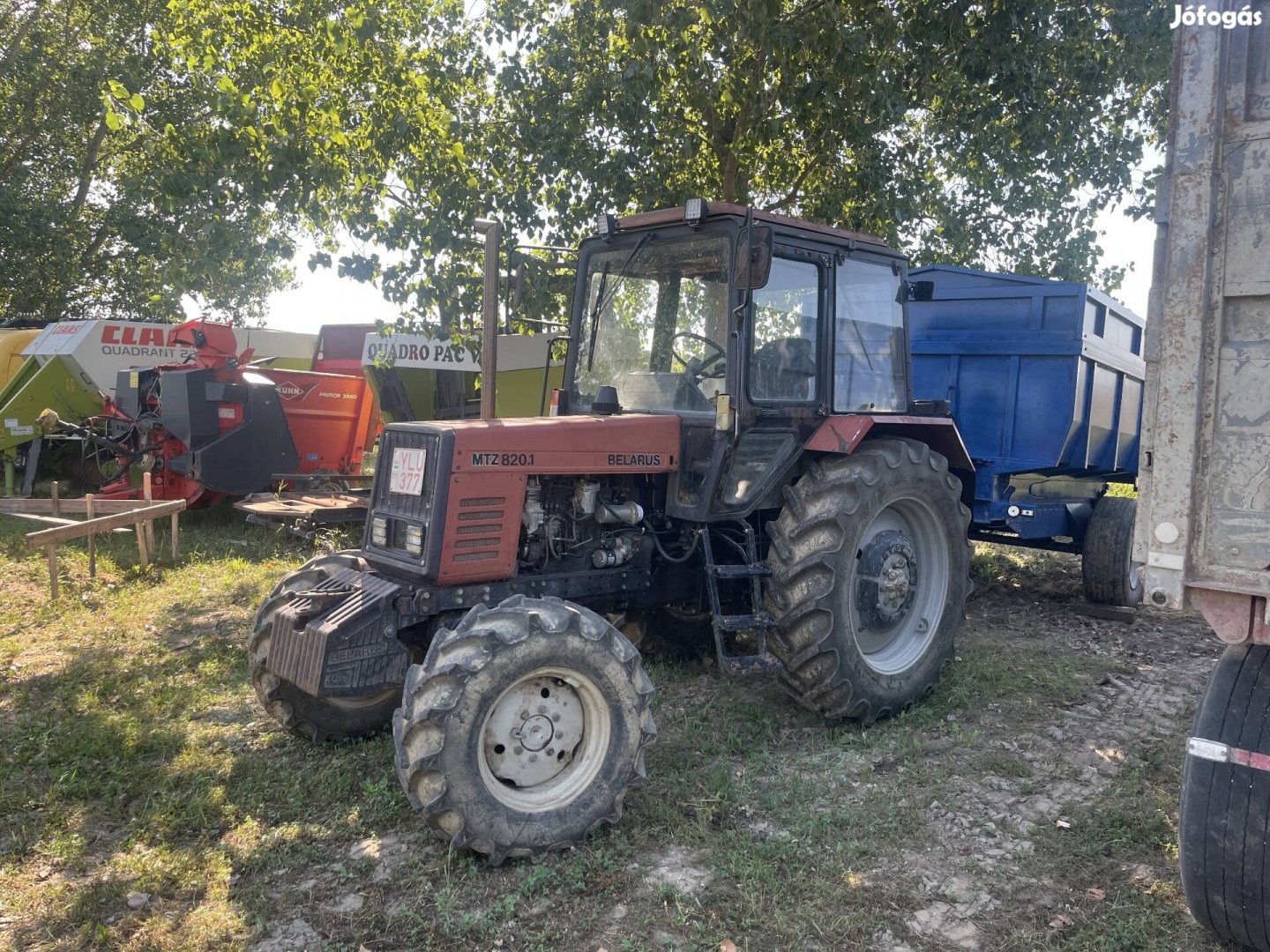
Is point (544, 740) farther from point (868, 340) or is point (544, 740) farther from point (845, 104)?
point (845, 104)

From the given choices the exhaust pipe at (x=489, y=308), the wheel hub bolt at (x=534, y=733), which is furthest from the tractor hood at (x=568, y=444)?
the wheel hub bolt at (x=534, y=733)

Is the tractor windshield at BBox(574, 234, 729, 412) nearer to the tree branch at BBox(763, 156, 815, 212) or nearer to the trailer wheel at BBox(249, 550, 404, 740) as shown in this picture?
the trailer wheel at BBox(249, 550, 404, 740)

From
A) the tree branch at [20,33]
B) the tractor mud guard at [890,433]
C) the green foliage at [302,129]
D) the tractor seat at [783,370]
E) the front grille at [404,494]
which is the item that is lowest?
the front grille at [404,494]

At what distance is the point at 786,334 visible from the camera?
4590 millimetres

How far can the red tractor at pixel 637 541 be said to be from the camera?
3.38 meters

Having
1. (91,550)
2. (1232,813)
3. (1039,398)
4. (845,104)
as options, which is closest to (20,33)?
(91,550)

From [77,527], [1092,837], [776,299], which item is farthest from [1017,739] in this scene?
[77,527]

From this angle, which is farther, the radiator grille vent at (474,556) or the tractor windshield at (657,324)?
the tractor windshield at (657,324)

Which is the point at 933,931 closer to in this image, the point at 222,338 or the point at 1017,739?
the point at 1017,739

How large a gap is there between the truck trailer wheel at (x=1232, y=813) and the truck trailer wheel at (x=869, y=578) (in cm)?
175

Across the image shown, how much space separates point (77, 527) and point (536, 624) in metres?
4.74

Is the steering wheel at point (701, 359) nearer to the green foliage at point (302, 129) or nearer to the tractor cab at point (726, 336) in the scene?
the tractor cab at point (726, 336)

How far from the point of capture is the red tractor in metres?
3.38

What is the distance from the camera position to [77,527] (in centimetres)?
654
